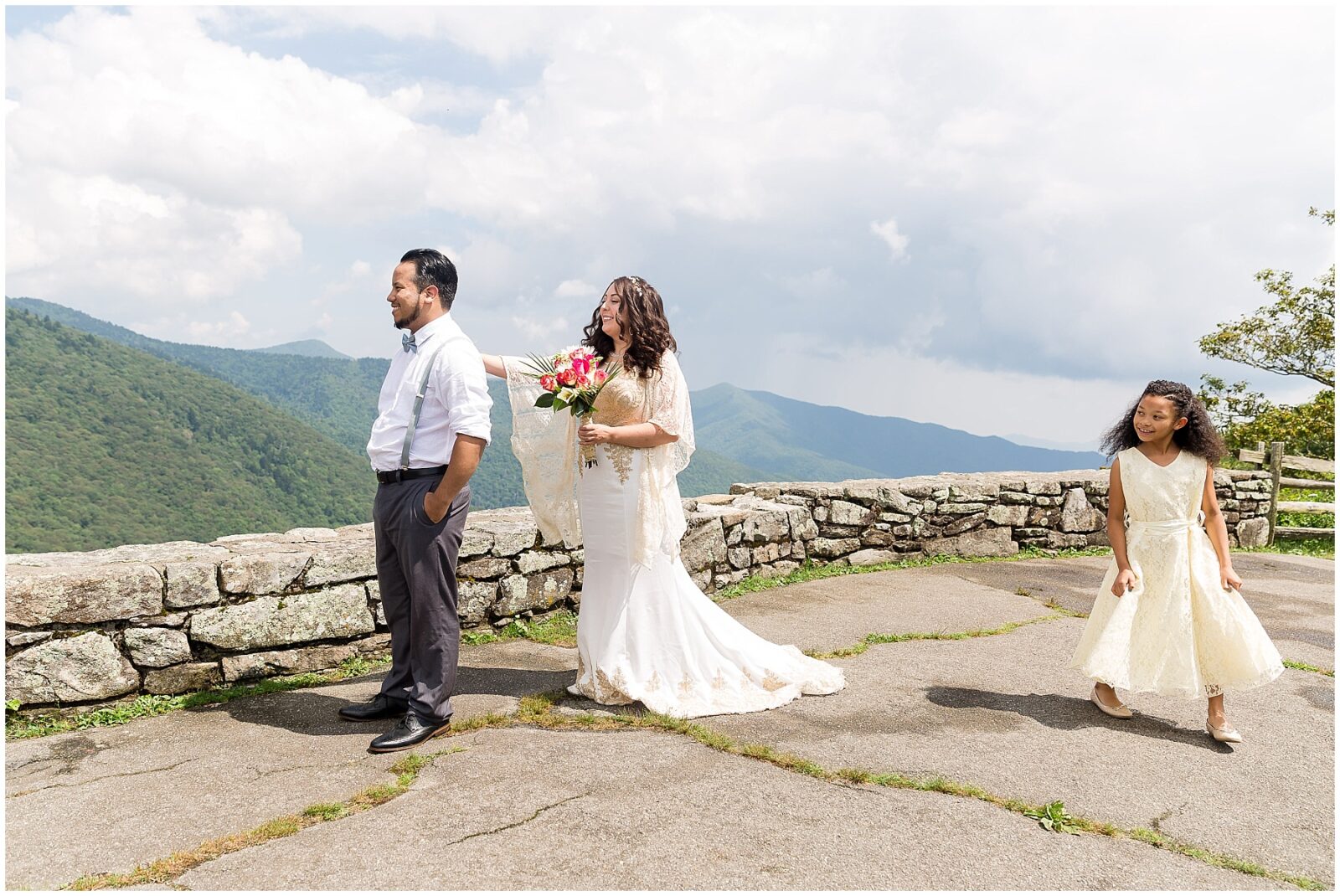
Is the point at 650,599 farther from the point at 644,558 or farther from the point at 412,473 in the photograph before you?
the point at 412,473

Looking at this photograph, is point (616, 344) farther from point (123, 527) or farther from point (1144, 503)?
point (123, 527)

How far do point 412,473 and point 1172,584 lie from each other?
3759mm

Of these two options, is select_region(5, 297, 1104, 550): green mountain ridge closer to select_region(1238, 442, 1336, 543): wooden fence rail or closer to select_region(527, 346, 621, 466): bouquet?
select_region(1238, 442, 1336, 543): wooden fence rail

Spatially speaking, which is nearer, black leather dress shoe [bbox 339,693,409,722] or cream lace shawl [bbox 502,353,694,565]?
black leather dress shoe [bbox 339,693,409,722]

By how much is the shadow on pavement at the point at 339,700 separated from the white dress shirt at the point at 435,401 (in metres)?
1.28

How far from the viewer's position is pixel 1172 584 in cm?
452

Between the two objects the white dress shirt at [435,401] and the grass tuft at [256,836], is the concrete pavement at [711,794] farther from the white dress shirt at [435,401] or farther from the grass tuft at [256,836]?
the white dress shirt at [435,401]

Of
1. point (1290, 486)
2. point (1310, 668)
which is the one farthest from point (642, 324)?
point (1290, 486)

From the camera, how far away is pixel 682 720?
14.3ft

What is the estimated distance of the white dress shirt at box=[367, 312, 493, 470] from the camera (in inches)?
160

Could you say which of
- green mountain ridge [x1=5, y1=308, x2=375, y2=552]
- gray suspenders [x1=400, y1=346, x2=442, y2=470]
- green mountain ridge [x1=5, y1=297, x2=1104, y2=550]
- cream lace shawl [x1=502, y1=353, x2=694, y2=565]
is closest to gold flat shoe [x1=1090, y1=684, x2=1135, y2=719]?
cream lace shawl [x1=502, y1=353, x2=694, y2=565]

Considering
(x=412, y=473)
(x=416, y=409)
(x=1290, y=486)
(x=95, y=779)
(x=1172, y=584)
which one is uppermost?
(x=416, y=409)

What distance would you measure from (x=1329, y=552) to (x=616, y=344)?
11.0 m

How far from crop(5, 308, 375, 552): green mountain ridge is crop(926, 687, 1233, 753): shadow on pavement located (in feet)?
165
